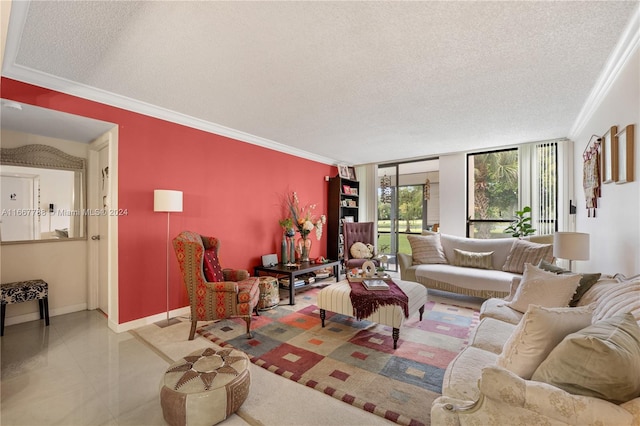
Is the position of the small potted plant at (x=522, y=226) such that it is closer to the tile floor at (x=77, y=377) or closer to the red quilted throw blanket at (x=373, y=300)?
the red quilted throw blanket at (x=373, y=300)

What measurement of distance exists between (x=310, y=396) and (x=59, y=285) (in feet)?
12.0

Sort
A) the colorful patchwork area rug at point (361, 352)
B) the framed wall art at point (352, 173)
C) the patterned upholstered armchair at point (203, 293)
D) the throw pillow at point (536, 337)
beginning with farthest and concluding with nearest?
the framed wall art at point (352, 173) → the patterned upholstered armchair at point (203, 293) → the colorful patchwork area rug at point (361, 352) → the throw pillow at point (536, 337)

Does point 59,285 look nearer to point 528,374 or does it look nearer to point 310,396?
point 310,396

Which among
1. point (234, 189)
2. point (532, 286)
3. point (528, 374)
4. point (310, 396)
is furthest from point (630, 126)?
point (234, 189)

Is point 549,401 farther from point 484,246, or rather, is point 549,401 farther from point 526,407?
point 484,246

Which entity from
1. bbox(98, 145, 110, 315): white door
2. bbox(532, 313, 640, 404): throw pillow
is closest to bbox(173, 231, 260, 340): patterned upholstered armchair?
bbox(98, 145, 110, 315): white door

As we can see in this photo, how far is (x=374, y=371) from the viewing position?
7.57ft

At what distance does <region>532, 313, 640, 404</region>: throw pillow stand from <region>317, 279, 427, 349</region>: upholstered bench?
1594 mm

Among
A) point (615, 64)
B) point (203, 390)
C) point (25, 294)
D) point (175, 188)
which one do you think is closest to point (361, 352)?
point (203, 390)

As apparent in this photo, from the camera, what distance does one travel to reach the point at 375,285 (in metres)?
3.09

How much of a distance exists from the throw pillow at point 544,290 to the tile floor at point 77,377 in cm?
290

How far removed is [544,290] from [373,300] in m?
1.43

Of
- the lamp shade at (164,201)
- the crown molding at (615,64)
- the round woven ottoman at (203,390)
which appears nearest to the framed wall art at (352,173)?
the crown molding at (615,64)

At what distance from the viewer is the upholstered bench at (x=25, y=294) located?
2.94m
